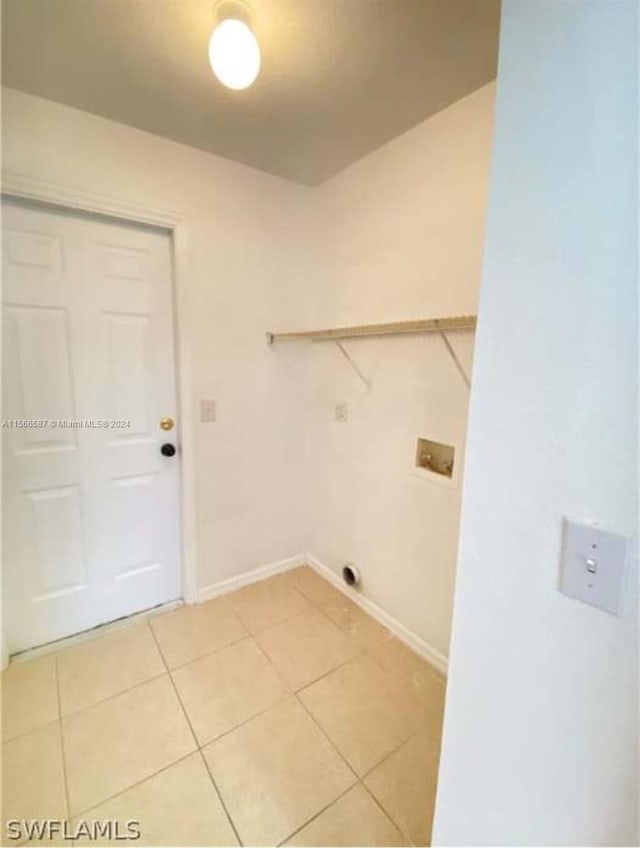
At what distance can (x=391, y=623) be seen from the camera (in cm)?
204

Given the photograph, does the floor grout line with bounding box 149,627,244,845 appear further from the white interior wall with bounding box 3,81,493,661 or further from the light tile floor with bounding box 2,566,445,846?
the white interior wall with bounding box 3,81,493,661

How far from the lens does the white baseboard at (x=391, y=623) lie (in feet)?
5.91

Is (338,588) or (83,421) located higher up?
(83,421)

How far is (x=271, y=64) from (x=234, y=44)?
1.00 ft

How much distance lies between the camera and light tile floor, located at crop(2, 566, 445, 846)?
1201 millimetres

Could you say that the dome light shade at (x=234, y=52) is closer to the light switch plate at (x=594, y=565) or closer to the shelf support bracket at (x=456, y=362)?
the shelf support bracket at (x=456, y=362)

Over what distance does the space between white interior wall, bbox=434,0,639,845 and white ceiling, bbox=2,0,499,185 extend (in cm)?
88

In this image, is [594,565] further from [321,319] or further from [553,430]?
[321,319]

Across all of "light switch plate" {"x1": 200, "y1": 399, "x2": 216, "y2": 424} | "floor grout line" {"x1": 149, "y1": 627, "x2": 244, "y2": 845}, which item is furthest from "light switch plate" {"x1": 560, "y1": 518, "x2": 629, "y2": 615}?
"light switch plate" {"x1": 200, "y1": 399, "x2": 216, "y2": 424}

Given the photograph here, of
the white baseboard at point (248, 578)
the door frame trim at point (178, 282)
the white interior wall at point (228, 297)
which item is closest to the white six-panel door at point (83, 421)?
the door frame trim at point (178, 282)

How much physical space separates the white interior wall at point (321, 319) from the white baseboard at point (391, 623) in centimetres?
3

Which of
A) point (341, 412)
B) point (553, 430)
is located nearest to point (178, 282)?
point (341, 412)

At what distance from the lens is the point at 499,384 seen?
0.62m

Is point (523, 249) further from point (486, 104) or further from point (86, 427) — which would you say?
point (86, 427)
